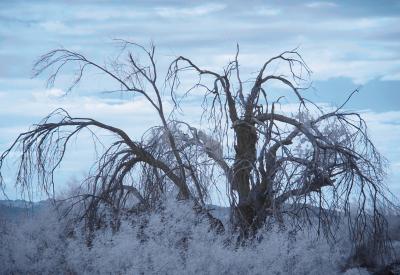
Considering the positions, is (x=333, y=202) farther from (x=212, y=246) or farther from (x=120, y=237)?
(x=120, y=237)

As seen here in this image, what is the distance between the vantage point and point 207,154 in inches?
544

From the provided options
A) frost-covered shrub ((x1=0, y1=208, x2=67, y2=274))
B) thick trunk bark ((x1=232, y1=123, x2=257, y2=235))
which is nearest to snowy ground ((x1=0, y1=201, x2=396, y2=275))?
frost-covered shrub ((x1=0, y1=208, x2=67, y2=274))

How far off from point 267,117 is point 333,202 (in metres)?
3.18

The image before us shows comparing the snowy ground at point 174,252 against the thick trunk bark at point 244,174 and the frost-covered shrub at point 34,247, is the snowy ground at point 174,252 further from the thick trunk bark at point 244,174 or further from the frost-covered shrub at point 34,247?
the thick trunk bark at point 244,174

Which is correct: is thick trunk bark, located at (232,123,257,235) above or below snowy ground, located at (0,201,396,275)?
above

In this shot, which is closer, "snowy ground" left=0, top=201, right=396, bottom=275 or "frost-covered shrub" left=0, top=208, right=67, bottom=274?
"snowy ground" left=0, top=201, right=396, bottom=275

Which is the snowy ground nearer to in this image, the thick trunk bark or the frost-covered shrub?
the frost-covered shrub

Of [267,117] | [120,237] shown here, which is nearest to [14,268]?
[120,237]

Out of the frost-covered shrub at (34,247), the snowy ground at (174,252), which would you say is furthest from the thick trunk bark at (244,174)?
the frost-covered shrub at (34,247)

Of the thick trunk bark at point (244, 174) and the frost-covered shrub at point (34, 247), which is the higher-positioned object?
the thick trunk bark at point (244, 174)

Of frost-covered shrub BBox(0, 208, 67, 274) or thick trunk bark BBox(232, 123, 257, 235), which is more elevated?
thick trunk bark BBox(232, 123, 257, 235)

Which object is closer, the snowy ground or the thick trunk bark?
the snowy ground

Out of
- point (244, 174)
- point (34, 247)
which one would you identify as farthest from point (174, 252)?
point (34, 247)

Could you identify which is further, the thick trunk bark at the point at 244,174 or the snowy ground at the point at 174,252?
the thick trunk bark at the point at 244,174
